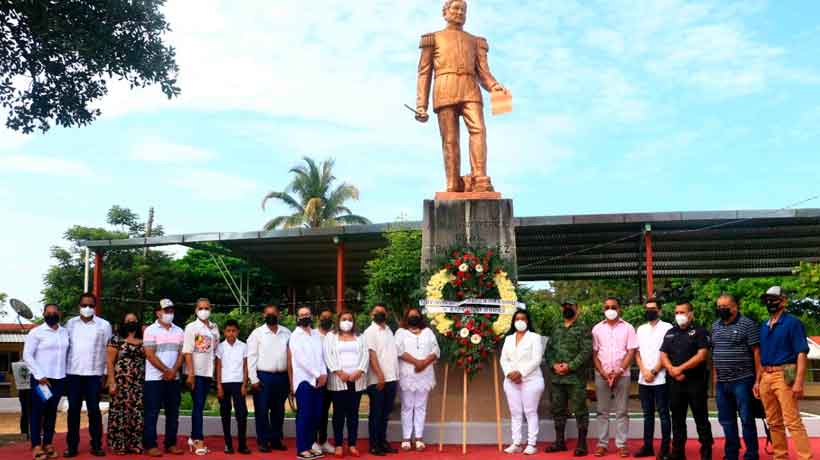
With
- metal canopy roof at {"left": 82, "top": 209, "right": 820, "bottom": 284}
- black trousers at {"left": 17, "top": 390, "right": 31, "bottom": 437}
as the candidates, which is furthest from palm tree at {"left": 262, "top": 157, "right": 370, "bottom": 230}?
black trousers at {"left": 17, "top": 390, "right": 31, "bottom": 437}

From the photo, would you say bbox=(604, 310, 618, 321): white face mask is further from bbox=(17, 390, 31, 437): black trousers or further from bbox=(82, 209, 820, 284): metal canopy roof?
bbox=(82, 209, 820, 284): metal canopy roof

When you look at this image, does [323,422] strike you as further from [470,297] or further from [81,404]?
[81,404]

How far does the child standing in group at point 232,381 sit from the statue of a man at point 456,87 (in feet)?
10.6

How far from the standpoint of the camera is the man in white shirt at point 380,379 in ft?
26.5

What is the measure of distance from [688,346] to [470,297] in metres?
2.46

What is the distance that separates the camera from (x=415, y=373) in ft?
27.3

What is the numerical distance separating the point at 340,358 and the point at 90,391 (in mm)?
2558

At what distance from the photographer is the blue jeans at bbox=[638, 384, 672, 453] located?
24.8ft

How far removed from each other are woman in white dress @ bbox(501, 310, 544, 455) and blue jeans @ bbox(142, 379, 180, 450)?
339 cm

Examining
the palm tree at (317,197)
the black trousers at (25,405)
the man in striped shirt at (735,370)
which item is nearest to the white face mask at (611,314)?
the man in striped shirt at (735,370)

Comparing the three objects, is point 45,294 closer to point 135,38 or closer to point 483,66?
point 135,38

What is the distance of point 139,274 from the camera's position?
30484mm

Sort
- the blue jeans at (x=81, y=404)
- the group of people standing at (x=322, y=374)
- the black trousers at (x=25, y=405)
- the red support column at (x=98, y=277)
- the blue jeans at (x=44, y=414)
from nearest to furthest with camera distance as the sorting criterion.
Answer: the group of people standing at (x=322, y=374) → the blue jeans at (x=44, y=414) → the blue jeans at (x=81, y=404) → the black trousers at (x=25, y=405) → the red support column at (x=98, y=277)

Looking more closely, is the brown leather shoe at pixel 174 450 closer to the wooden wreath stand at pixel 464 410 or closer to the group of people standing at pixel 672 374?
the wooden wreath stand at pixel 464 410
